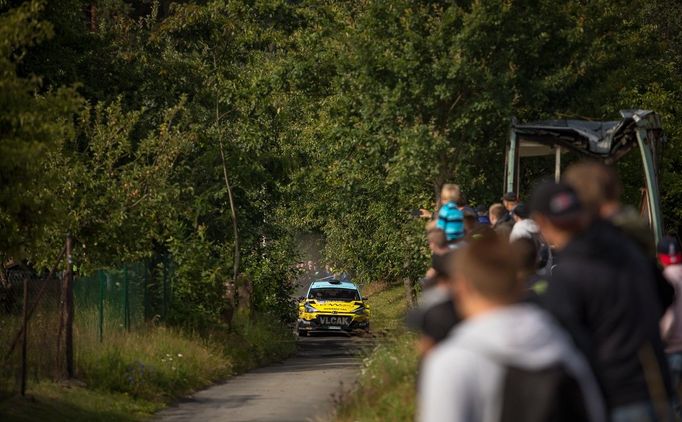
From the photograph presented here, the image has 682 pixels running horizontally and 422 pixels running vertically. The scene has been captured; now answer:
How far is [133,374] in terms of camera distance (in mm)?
20594

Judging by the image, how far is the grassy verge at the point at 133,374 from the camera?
686 inches

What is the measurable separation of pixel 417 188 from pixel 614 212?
79.6 ft

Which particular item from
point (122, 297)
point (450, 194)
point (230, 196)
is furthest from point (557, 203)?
point (230, 196)

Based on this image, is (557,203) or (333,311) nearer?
(557,203)

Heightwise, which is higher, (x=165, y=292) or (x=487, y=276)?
(x=487, y=276)

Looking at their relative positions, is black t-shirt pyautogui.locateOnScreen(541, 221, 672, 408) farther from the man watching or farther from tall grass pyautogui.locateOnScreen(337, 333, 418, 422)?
tall grass pyautogui.locateOnScreen(337, 333, 418, 422)

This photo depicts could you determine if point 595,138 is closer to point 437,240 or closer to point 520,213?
point 520,213

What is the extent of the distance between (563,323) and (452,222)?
7588mm

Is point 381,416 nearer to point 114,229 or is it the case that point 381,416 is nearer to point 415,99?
point 114,229

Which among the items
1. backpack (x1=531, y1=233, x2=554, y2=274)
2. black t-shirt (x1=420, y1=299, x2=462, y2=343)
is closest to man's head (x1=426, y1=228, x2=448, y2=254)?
black t-shirt (x1=420, y1=299, x2=462, y2=343)

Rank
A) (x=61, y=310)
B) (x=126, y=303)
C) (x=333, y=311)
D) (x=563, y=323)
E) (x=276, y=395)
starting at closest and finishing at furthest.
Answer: (x=563, y=323) < (x=61, y=310) < (x=276, y=395) < (x=126, y=303) < (x=333, y=311)

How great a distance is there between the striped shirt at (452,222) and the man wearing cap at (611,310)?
23.8 feet

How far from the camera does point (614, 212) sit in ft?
24.2

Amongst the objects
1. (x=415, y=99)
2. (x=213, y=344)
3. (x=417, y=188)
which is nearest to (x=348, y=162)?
(x=417, y=188)
